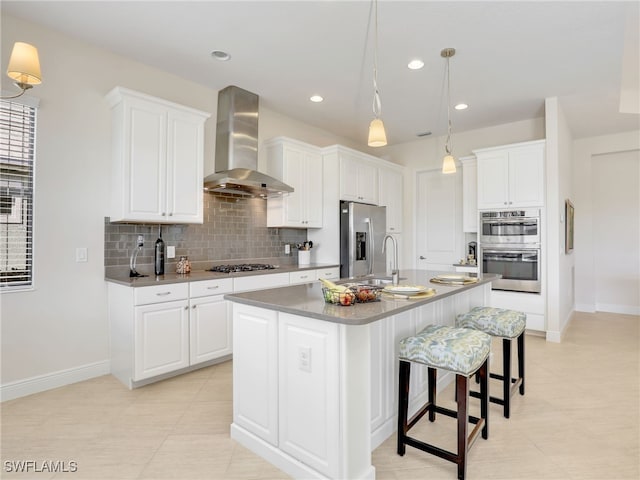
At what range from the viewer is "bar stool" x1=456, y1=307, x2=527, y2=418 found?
2373mm

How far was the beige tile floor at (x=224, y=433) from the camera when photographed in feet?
6.13

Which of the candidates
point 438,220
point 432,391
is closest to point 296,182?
point 438,220

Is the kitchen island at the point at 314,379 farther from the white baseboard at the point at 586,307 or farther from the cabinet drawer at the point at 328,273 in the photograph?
the white baseboard at the point at 586,307

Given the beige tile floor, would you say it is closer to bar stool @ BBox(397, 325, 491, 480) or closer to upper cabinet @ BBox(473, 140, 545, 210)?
bar stool @ BBox(397, 325, 491, 480)

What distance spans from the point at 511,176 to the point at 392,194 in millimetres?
1809

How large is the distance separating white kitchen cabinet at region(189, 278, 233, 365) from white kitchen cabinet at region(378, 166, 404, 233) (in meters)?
3.07

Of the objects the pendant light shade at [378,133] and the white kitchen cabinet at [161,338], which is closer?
the pendant light shade at [378,133]

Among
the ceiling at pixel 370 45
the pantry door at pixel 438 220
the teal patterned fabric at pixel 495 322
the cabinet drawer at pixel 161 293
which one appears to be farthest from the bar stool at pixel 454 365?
the pantry door at pixel 438 220

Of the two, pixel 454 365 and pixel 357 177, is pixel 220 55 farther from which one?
pixel 454 365

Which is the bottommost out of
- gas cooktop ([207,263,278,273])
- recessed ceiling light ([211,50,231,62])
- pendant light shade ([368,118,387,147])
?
gas cooktop ([207,263,278,273])

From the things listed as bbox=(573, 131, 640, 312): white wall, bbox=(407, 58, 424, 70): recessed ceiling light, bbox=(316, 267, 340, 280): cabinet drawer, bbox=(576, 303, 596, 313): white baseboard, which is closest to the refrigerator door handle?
bbox=(316, 267, 340, 280): cabinet drawer

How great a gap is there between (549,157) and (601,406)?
9.41 feet

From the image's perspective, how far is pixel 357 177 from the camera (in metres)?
5.09

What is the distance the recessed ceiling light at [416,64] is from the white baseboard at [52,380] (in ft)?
12.8
